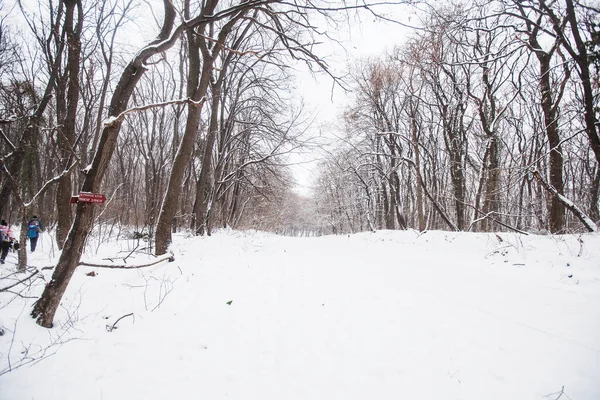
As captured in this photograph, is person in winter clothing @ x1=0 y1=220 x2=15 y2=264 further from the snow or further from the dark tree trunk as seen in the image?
the snow

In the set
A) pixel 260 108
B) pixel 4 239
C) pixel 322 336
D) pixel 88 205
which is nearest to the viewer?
pixel 322 336

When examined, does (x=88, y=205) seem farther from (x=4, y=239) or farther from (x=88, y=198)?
(x=4, y=239)

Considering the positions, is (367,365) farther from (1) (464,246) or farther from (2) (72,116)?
(2) (72,116)

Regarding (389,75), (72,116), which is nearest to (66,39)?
(72,116)

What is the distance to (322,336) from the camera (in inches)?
101

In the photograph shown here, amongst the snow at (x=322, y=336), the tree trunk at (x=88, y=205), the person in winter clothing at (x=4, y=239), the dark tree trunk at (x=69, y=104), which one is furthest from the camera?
the person in winter clothing at (x=4, y=239)

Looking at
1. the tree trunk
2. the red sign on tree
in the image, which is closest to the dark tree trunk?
the tree trunk

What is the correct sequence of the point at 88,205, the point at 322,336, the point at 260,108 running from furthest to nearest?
the point at 260,108 < the point at 88,205 < the point at 322,336

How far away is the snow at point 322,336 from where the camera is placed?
1.86 meters

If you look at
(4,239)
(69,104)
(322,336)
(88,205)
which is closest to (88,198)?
(88,205)

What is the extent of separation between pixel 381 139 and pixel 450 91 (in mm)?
4373

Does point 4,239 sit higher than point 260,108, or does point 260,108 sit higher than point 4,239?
point 260,108

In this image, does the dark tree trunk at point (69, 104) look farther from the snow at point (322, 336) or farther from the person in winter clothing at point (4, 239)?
the snow at point (322, 336)

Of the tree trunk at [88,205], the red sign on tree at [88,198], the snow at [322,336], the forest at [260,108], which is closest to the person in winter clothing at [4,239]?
the forest at [260,108]
